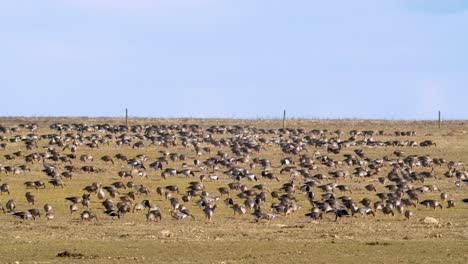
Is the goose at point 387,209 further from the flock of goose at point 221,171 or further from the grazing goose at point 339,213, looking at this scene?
the grazing goose at point 339,213

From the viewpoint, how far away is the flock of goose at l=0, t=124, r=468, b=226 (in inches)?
1390

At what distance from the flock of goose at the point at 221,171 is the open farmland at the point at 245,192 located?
100 mm

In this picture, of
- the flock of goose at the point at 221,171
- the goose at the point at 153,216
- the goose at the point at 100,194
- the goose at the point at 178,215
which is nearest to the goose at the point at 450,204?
the flock of goose at the point at 221,171

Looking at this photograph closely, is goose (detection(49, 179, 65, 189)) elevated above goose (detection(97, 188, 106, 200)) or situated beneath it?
elevated above

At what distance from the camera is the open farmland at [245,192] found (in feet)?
85.6

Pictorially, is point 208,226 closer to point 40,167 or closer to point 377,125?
point 40,167

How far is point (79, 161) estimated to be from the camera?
51375mm

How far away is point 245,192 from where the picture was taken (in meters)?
38.9

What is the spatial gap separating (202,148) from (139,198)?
Result: 18410mm

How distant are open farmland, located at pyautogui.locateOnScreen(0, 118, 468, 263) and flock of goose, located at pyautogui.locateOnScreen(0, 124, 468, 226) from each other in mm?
100

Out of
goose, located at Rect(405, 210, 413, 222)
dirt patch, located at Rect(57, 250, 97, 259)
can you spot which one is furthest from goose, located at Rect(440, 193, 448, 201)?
dirt patch, located at Rect(57, 250, 97, 259)

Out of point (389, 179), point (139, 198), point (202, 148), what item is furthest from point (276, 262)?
point (202, 148)

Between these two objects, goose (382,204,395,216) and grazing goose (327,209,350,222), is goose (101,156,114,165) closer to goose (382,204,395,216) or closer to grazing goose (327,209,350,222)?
goose (382,204,395,216)

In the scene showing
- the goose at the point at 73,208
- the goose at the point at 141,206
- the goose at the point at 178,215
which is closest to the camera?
the goose at the point at 178,215
